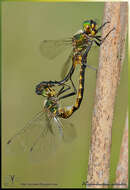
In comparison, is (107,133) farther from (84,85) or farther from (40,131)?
(40,131)

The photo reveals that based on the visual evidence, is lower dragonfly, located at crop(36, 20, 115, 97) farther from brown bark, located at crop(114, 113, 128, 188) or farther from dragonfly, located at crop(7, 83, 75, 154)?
brown bark, located at crop(114, 113, 128, 188)

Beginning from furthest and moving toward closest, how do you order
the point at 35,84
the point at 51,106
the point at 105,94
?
1. the point at 35,84
2. the point at 51,106
3. the point at 105,94

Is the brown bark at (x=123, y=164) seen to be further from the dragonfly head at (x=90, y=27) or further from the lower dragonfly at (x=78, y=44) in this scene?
the dragonfly head at (x=90, y=27)

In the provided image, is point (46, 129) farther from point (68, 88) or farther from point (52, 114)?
point (68, 88)

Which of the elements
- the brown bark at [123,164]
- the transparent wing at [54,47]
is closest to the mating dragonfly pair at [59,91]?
the transparent wing at [54,47]

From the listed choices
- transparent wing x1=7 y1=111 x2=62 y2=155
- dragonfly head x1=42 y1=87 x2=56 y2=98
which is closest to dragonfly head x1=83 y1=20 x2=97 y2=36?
dragonfly head x1=42 y1=87 x2=56 y2=98

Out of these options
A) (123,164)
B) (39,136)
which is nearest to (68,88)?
(39,136)
